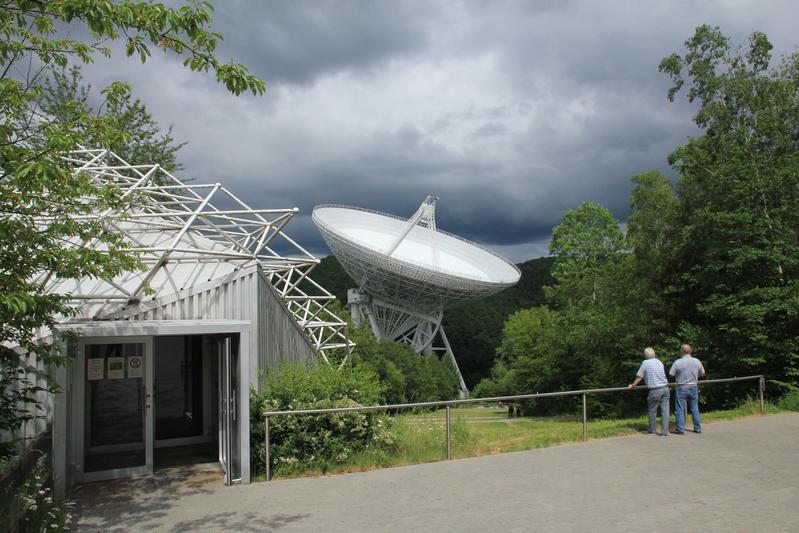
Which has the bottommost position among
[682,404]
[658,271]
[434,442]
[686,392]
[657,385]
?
[434,442]

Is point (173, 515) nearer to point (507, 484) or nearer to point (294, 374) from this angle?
point (294, 374)

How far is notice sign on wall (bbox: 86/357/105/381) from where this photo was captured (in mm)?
8938

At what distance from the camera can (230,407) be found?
8539 mm

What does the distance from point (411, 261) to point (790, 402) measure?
83.0ft

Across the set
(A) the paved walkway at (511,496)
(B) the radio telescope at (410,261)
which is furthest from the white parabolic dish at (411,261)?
(A) the paved walkway at (511,496)

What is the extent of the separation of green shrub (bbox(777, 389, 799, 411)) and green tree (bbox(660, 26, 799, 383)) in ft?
2.98

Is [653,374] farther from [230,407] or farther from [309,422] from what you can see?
[230,407]

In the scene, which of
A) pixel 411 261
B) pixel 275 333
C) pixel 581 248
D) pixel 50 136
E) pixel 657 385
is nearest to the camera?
pixel 50 136

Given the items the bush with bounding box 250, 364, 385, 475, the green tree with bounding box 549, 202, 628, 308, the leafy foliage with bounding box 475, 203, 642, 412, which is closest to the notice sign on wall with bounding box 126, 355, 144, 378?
the bush with bounding box 250, 364, 385, 475

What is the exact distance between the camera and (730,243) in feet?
52.2

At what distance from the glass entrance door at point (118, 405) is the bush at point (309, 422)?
159cm

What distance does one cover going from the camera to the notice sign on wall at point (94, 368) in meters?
8.94

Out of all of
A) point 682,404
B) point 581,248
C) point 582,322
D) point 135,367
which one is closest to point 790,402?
point 682,404

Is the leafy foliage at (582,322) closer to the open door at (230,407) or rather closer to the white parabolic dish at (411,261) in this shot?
the white parabolic dish at (411,261)
